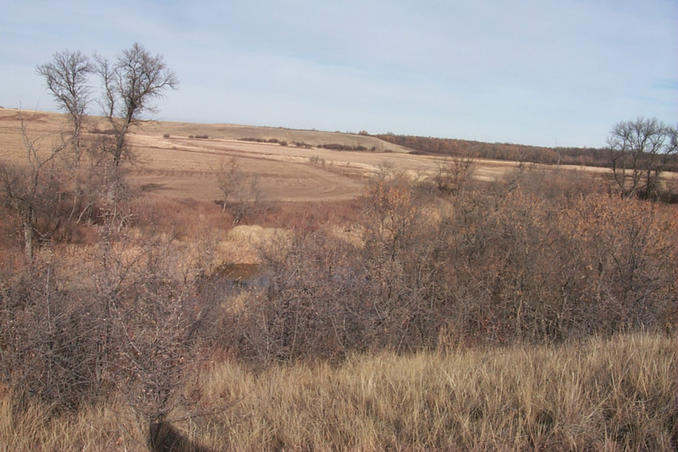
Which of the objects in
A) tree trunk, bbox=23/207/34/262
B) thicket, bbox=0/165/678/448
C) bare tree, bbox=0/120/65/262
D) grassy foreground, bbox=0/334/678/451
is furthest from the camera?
bare tree, bbox=0/120/65/262

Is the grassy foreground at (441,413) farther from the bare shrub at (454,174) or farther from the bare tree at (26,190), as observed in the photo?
the bare shrub at (454,174)

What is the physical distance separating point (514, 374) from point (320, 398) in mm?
1806

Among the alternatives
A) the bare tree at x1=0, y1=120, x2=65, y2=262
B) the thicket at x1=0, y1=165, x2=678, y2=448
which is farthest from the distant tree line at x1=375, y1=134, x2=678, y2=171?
the bare tree at x1=0, y1=120, x2=65, y2=262

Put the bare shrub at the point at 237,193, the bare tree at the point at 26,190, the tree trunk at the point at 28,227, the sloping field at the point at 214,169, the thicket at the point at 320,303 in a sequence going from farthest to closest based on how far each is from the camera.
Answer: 1. the sloping field at the point at 214,169
2. the bare shrub at the point at 237,193
3. the bare tree at the point at 26,190
4. the tree trunk at the point at 28,227
5. the thicket at the point at 320,303

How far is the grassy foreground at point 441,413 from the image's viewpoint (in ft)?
10.1

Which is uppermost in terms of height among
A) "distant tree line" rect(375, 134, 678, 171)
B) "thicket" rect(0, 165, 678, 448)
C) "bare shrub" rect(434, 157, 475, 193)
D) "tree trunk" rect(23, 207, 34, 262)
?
"distant tree line" rect(375, 134, 678, 171)

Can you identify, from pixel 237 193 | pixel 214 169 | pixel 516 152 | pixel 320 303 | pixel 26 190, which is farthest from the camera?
pixel 516 152

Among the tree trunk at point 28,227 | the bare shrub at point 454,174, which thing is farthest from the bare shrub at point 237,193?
the bare shrub at point 454,174

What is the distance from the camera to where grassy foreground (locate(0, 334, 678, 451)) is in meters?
3.08

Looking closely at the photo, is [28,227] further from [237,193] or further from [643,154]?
[643,154]

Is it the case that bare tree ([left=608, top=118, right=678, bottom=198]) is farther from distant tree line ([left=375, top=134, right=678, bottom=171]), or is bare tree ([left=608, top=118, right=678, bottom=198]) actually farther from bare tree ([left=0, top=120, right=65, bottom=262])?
bare tree ([left=0, top=120, right=65, bottom=262])

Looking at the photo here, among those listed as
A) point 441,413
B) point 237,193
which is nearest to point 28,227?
point 237,193

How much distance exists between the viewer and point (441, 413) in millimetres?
3512

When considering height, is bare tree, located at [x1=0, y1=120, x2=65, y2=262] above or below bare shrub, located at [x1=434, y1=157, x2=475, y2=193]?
below
